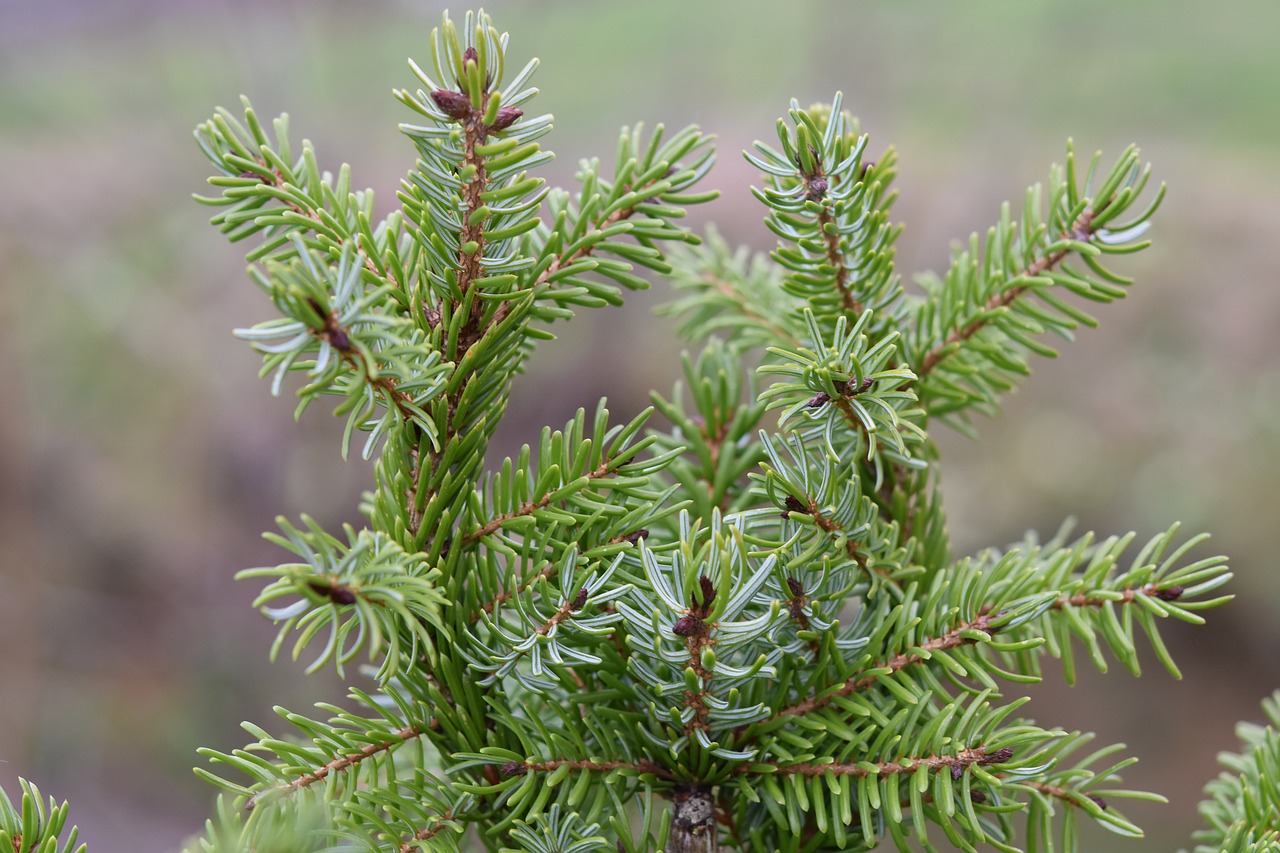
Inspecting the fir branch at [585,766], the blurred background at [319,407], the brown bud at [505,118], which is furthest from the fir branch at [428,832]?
the blurred background at [319,407]

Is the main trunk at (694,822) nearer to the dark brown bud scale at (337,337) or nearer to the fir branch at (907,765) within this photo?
the fir branch at (907,765)

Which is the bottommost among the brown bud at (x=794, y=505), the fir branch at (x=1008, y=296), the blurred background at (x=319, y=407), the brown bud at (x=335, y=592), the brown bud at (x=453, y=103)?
the brown bud at (x=335, y=592)

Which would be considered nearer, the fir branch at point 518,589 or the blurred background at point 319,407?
the fir branch at point 518,589

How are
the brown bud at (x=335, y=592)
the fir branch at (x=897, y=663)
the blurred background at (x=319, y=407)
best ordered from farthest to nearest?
the blurred background at (x=319, y=407), the fir branch at (x=897, y=663), the brown bud at (x=335, y=592)

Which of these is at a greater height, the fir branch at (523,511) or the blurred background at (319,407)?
the blurred background at (319,407)

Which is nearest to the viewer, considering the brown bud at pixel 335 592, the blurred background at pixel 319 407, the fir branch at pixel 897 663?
the brown bud at pixel 335 592

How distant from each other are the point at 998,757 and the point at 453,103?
0.29 meters

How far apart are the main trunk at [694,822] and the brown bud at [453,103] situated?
0.27 meters

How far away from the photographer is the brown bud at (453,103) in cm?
31

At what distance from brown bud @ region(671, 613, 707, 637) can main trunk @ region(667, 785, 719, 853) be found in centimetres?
10

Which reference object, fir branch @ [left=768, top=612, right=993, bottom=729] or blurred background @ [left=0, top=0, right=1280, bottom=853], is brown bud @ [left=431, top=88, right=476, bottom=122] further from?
blurred background @ [left=0, top=0, right=1280, bottom=853]

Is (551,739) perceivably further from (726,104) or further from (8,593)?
(726,104)

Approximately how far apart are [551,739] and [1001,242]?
291 millimetres

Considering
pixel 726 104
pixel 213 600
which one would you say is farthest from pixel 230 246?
pixel 726 104
